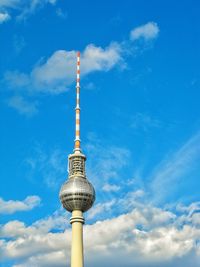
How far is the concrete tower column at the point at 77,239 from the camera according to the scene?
422ft

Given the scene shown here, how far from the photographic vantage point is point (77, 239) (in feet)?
432

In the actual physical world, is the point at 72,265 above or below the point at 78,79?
below

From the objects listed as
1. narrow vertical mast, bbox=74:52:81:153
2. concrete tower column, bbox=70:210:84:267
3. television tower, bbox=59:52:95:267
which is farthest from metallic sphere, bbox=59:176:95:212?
narrow vertical mast, bbox=74:52:81:153

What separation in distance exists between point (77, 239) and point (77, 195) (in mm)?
10884

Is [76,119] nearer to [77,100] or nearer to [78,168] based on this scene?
[77,100]

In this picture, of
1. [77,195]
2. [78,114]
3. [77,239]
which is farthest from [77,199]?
[78,114]

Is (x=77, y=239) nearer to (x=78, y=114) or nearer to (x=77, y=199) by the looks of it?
(x=77, y=199)

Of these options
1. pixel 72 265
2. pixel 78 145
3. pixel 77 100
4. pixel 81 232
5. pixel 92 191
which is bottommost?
pixel 72 265

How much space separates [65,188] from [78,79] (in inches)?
1315

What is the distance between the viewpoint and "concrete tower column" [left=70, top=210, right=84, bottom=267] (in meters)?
129

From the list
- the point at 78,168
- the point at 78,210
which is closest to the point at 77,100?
the point at 78,168

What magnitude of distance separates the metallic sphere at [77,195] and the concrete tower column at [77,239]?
1956mm

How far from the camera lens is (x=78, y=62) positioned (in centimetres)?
15088

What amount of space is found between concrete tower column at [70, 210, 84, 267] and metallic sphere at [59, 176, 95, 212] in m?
1.96
